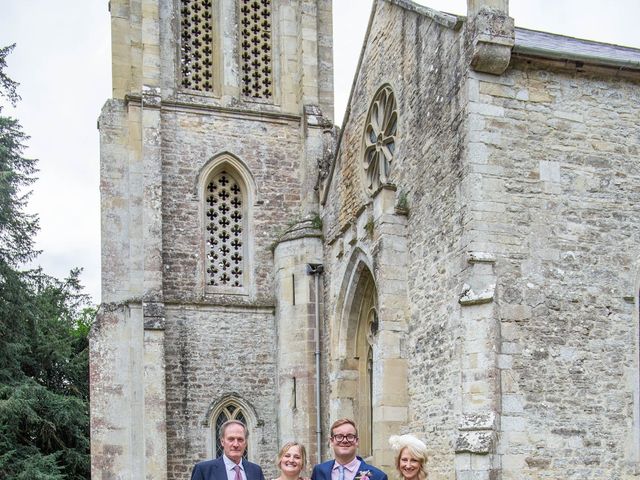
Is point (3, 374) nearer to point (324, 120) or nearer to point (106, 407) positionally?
point (106, 407)

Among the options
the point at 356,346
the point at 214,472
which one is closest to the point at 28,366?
the point at 356,346

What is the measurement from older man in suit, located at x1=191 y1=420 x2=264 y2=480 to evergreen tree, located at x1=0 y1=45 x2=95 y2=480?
1744 centimetres

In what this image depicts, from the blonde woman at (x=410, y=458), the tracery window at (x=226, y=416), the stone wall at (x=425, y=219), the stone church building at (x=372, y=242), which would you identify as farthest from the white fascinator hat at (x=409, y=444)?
the tracery window at (x=226, y=416)

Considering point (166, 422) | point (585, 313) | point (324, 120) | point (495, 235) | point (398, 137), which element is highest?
point (324, 120)

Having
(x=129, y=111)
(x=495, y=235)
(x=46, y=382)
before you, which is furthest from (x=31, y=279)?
(x=495, y=235)

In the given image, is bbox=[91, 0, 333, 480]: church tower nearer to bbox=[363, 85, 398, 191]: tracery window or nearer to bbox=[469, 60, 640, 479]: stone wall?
bbox=[363, 85, 398, 191]: tracery window

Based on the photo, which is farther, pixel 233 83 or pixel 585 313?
pixel 233 83

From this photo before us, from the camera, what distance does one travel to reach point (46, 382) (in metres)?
28.7

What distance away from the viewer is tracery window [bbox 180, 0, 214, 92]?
838 inches

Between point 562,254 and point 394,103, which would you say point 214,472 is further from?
point 394,103

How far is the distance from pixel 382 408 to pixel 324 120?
8.28m

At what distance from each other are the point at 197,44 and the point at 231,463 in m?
15.7

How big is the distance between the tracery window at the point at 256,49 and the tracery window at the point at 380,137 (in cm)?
455

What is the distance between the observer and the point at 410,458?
641 centimetres
